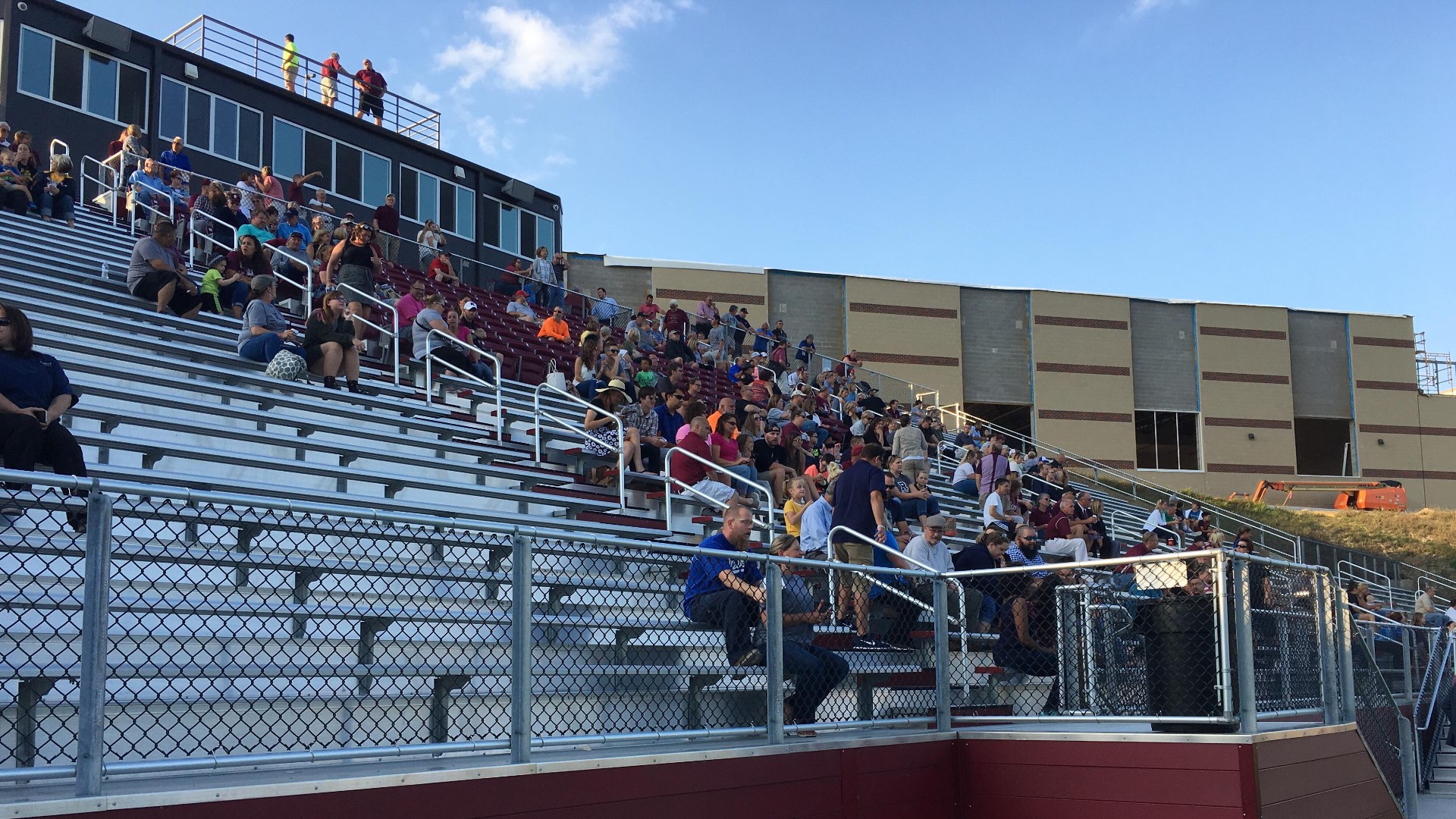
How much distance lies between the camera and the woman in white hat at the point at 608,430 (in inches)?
482

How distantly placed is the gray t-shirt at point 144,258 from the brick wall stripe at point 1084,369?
3417 centimetres

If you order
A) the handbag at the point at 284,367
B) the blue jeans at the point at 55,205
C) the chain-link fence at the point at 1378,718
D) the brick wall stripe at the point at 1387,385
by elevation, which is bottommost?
the chain-link fence at the point at 1378,718

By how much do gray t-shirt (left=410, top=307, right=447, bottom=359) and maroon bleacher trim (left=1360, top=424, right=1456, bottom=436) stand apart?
41.4 m

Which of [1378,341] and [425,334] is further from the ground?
[1378,341]

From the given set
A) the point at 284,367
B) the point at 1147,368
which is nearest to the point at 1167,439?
the point at 1147,368

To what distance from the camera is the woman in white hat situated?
1224 centimetres

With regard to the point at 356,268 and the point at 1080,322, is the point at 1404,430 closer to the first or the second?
the point at 1080,322

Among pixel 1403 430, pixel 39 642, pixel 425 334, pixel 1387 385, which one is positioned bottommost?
pixel 39 642

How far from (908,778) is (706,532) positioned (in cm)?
478

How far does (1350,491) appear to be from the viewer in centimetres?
4294

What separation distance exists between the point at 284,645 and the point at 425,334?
8641 millimetres

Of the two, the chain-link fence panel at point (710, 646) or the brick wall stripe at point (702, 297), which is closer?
the chain-link fence panel at point (710, 646)

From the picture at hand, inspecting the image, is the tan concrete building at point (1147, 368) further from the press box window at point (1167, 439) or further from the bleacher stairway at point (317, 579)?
the bleacher stairway at point (317, 579)

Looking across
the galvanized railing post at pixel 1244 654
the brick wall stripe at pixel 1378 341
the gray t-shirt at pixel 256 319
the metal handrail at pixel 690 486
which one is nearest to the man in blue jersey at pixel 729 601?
the galvanized railing post at pixel 1244 654
